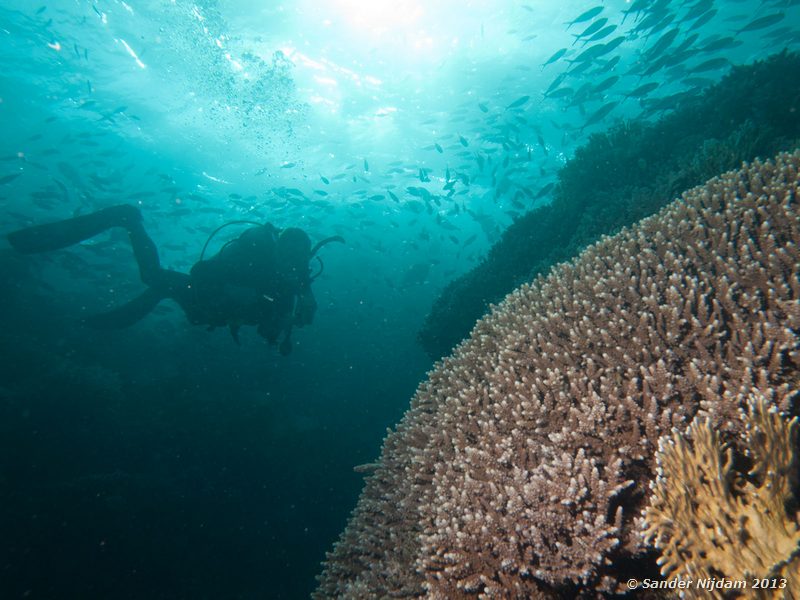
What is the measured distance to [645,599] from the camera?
2270 mm

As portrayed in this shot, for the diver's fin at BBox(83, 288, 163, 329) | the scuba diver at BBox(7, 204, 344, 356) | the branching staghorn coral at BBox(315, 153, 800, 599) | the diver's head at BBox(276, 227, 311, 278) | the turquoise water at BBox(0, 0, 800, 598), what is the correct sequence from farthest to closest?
the diver's fin at BBox(83, 288, 163, 329)
the turquoise water at BBox(0, 0, 800, 598)
the diver's head at BBox(276, 227, 311, 278)
the scuba diver at BBox(7, 204, 344, 356)
the branching staghorn coral at BBox(315, 153, 800, 599)

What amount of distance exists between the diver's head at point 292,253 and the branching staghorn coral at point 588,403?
6.59m

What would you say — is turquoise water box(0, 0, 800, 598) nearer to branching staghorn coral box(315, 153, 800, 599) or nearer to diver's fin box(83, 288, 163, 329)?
diver's fin box(83, 288, 163, 329)

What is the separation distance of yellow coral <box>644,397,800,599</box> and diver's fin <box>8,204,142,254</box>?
45.7ft

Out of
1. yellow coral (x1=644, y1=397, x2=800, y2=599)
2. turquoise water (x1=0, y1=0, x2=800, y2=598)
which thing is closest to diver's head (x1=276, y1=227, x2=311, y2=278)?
turquoise water (x1=0, y1=0, x2=800, y2=598)

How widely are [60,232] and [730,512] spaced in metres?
14.4

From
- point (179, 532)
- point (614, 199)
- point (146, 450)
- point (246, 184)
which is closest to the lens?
point (614, 199)

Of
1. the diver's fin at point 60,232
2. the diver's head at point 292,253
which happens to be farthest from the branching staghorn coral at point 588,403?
the diver's fin at point 60,232

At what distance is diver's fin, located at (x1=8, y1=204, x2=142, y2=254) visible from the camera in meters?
9.85

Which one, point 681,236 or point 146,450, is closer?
point 681,236

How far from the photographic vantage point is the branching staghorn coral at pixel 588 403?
2398 millimetres

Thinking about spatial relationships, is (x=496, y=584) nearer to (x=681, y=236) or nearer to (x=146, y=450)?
(x=681, y=236)

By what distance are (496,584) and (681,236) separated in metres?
3.62

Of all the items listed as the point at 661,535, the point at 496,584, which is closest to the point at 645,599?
the point at 661,535
